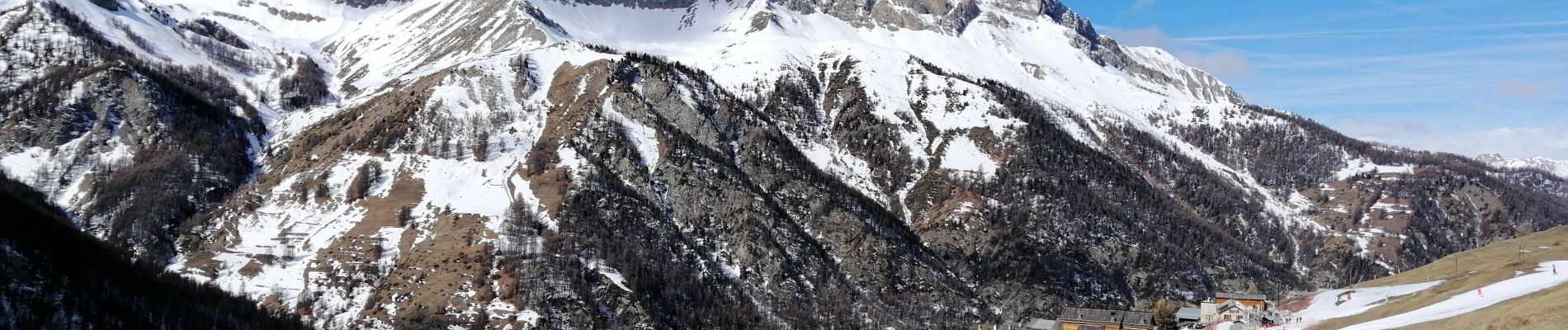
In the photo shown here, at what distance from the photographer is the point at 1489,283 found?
134 meters

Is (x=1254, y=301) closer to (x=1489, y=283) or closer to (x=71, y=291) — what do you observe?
(x=1489, y=283)

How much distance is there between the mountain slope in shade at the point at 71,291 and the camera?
15725 centimetres

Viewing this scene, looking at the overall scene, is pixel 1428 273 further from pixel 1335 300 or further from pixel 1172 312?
pixel 1172 312

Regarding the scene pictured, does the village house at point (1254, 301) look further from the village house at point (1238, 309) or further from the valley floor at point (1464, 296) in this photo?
the valley floor at point (1464, 296)

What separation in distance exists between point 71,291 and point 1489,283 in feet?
533

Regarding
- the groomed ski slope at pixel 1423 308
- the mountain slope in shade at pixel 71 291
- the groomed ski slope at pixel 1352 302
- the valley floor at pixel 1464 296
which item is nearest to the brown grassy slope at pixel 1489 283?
the valley floor at pixel 1464 296

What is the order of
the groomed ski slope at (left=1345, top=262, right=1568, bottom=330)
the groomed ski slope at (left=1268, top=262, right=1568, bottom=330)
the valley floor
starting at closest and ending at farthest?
1. the valley floor
2. the groomed ski slope at (left=1345, top=262, right=1568, bottom=330)
3. the groomed ski slope at (left=1268, top=262, right=1568, bottom=330)

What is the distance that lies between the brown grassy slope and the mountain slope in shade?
13955 centimetres

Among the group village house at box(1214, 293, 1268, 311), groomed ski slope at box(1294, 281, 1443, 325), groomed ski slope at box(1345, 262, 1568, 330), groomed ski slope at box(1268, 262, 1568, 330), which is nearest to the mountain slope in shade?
groomed ski slope at box(1268, 262, 1568, 330)

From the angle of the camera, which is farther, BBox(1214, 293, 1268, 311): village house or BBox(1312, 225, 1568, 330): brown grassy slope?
BBox(1214, 293, 1268, 311): village house

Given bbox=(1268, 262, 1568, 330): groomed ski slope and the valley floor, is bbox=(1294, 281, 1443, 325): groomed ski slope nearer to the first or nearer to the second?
bbox=(1268, 262, 1568, 330): groomed ski slope

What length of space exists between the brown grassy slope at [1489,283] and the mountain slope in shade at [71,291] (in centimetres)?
13955

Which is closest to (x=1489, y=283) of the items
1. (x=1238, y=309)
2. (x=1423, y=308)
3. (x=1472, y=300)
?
(x=1423, y=308)

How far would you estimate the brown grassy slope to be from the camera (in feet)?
A: 313
